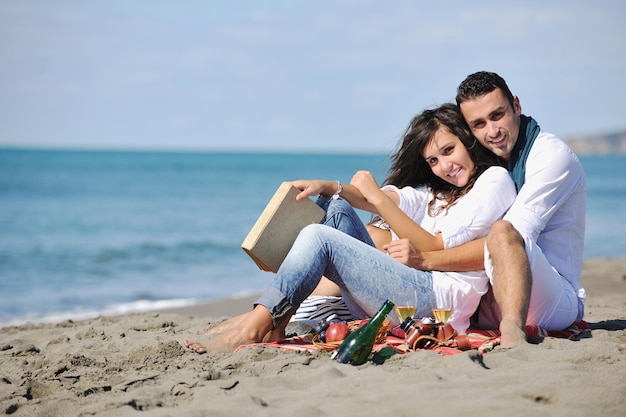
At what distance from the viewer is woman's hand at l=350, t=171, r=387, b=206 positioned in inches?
190

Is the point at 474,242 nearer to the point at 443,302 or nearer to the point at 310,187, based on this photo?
the point at 443,302

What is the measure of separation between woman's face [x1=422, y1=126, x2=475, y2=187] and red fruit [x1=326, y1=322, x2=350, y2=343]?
1256 mm

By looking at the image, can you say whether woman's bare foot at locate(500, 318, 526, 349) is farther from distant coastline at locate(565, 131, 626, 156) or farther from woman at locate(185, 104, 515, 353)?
distant coastline at locate(565, 131, 626, 156)

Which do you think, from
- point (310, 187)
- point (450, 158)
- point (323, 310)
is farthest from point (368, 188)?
point (323, 310)

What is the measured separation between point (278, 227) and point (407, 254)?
0.83 meters

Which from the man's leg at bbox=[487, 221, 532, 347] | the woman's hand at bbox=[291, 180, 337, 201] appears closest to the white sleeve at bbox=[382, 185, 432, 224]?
the woman's hand at bbox=[291, 180, 337, 201]

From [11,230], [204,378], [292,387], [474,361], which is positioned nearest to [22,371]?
[204,378]

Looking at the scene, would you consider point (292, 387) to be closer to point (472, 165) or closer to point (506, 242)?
point (506, 242)

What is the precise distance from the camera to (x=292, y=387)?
3.52 m

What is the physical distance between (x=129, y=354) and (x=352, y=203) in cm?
175

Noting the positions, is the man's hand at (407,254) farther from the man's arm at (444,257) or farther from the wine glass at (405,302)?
the wine glass at (405,302)

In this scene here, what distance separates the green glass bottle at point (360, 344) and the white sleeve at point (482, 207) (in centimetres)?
82

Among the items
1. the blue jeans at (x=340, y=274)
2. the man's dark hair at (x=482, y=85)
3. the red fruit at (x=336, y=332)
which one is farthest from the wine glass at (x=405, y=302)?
the man's dark hair at (x=482, y=85)

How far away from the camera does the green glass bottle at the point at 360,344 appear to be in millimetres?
3895
